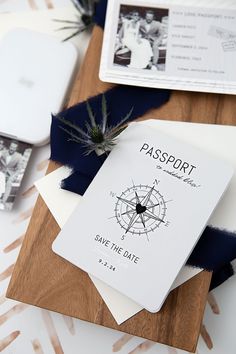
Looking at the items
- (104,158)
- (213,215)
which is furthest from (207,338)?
(104,158)

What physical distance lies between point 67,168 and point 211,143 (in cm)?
20

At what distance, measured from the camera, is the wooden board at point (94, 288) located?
0.59 meters

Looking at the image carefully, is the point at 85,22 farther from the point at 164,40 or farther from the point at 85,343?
the point at 85,343

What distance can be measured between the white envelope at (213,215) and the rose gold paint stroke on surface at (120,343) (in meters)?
0.09

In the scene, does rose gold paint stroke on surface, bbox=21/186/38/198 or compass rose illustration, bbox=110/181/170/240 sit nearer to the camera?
compass rose illustration, bbox=110/181/170/240

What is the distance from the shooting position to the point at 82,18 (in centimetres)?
77

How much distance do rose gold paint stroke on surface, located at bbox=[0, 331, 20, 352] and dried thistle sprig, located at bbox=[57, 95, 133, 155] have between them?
11.0 inches

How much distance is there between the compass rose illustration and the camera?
59cm

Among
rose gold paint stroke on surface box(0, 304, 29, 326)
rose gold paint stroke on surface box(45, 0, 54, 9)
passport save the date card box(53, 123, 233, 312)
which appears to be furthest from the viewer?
rose gold paint stroke on surface box(45, 0, 54, 9)

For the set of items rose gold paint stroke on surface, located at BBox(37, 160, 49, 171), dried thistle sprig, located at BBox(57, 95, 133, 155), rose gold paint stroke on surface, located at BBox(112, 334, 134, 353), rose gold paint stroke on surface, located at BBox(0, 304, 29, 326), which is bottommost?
rose gold paint stroke on surface, located at BBox(112, 334, 134, 353)

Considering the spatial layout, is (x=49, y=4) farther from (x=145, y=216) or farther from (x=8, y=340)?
(x=8, y=340)

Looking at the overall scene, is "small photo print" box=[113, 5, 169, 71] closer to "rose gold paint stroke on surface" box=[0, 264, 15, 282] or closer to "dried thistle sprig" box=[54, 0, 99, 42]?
"dried thistle sprig" box=[54, 0, 99, 42]

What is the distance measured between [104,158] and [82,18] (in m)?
0.27

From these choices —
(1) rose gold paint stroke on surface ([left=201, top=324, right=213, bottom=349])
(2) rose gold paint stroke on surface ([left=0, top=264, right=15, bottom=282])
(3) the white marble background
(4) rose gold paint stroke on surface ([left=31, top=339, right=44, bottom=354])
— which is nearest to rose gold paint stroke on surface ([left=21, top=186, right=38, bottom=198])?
(3) the white marble background
